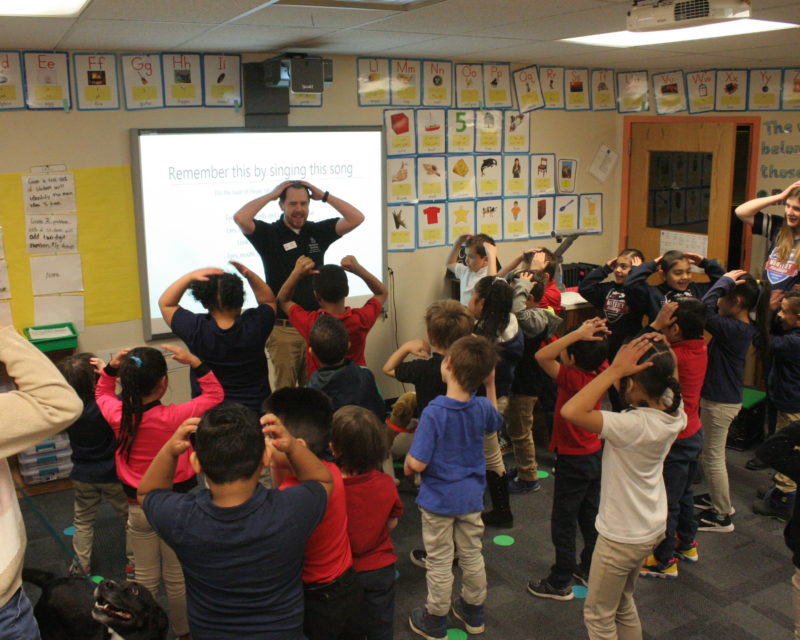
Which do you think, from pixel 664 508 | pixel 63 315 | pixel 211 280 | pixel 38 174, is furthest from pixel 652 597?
pixel 38 174

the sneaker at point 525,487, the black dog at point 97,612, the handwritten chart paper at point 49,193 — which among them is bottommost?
the sneaker at point 525,487

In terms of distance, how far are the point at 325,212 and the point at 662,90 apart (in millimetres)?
2819

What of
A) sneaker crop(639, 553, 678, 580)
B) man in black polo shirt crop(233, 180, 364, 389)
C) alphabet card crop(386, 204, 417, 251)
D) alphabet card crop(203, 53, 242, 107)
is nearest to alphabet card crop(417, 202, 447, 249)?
alphabet card crop(386, 204, 417, 251)

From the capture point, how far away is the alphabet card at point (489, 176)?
17.8 ft

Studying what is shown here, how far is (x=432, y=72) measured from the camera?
5.06m

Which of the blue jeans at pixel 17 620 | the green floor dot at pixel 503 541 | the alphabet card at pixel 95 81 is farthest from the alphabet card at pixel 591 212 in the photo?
the blue jeans at pixel 17 620

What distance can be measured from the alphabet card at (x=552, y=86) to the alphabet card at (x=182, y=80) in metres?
2.50

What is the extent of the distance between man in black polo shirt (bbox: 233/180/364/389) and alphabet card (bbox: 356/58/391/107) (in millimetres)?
862

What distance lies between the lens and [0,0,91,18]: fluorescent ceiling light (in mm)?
2785

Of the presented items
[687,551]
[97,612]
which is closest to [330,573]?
[97,612]

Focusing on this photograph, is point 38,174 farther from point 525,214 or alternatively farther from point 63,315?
point 525,214

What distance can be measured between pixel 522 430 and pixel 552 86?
2866 millimetres

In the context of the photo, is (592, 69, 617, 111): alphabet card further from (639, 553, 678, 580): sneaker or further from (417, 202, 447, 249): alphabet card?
(639, 553, 678, 580): sneaker

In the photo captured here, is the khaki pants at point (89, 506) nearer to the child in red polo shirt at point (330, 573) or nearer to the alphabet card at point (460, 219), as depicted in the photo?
the child in red polo shirt at point (330, 573)
